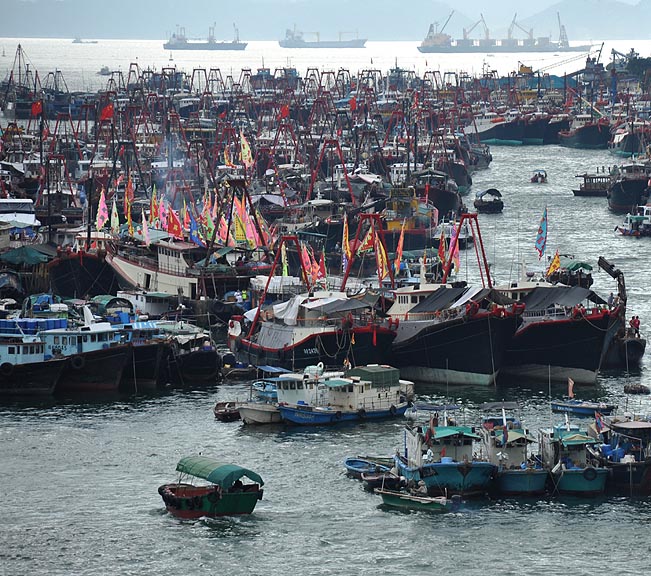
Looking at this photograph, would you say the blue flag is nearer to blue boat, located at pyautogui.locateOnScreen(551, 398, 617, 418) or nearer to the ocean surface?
the ocean surface

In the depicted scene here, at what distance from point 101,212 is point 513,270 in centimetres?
2146

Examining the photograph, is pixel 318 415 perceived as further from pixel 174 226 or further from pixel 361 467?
pixel 174 226

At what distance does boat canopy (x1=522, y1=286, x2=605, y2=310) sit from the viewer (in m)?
65.5

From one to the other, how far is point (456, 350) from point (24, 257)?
90.5ft

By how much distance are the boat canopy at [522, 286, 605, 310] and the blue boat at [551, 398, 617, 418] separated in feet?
23.5

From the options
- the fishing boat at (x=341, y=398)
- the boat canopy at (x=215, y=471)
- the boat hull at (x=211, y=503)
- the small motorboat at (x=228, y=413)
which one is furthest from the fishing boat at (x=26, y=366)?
the boat hull at (x=211, y=503)

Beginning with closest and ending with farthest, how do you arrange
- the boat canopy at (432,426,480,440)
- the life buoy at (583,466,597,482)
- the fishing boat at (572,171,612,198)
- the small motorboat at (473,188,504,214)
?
the life buoy at (583,466,597,482) < the boat canopy at (432,426,480,440) < the small motorboat at (473,188,504,214) < the fishing boat at (572,171,612,198)

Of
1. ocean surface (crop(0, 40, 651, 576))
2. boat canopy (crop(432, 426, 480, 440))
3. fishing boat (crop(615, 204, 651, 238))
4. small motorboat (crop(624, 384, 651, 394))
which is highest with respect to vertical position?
fishing boat (crop(615, 204, 651, 238))

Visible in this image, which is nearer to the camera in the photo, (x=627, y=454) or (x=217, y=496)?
(x=217, y=496)

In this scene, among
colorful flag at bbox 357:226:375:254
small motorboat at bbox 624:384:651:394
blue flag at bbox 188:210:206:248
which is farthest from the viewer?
blue flag at bbox 188:210:206:248

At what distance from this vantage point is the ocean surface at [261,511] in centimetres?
4456

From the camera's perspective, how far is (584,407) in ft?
190

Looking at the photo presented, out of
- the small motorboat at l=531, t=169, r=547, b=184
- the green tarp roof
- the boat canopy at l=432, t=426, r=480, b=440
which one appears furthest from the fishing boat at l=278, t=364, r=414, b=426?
the small motorboat at l=531, t=169, r=547, b=184

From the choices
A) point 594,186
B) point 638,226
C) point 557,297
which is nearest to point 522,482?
point 557,297
